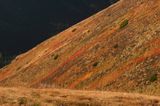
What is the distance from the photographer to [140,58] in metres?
44.2

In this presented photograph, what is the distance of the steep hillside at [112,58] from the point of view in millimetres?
41034

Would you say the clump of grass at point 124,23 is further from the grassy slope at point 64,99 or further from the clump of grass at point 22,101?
the clump of grass at point 22,101

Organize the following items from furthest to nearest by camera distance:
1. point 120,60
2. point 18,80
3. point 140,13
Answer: point 18,80, point 140,13, point 120,60

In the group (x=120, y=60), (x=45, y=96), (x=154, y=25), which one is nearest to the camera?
(x=45, y=96)

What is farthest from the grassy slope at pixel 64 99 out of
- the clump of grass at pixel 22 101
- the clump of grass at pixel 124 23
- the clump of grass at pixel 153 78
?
the clump of grass at pixel 124 23

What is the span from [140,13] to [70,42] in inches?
673

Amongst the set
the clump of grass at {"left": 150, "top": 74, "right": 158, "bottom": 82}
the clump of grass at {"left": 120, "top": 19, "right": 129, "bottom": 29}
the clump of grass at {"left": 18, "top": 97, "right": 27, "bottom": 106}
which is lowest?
the clump of grass at {"left": 18, "top": 97, "right": 27, "bottom": 106}

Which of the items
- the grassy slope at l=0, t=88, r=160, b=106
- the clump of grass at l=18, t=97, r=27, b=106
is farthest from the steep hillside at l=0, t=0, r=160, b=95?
the clump of grass at l=18, t=97, r=27, b=106

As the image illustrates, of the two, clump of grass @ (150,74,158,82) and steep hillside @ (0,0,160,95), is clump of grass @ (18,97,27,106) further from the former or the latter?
clump of grass @ (150,74,158,82)

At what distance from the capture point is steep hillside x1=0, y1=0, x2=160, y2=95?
41.0m

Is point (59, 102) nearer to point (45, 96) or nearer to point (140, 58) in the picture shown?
point (45, 96)

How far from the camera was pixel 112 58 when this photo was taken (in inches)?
1949

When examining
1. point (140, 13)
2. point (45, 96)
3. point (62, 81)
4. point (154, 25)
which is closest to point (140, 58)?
point (154, 25)

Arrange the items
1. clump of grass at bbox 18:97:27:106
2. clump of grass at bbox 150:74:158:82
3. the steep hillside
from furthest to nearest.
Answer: the steep hillside
clump of grass at bbox 150:74:158:82
clump of grass at bbox 18:97:27:106
